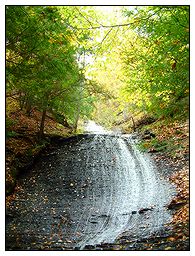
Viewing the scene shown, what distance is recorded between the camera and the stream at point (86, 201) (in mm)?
6109

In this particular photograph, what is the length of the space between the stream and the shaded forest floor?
1.06 ft

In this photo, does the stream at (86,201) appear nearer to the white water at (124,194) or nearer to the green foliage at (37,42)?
the white water at (124,194)

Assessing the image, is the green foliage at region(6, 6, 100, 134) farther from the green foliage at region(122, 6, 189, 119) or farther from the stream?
the stream

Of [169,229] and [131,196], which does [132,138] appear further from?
[169,229]

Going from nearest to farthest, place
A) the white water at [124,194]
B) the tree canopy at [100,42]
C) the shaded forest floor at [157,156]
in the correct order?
the shaded forest floor at [157,156] < the tree canopy at [100,42] < the white water at [124,194]

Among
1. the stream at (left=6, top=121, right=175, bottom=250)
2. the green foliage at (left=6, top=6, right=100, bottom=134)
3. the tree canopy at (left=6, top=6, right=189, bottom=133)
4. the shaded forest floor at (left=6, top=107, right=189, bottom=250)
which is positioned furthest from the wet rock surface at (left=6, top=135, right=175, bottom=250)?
the green foliage at (left=6, top=6, right=100, bottom=134)

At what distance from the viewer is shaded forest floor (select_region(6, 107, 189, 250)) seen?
526 cm

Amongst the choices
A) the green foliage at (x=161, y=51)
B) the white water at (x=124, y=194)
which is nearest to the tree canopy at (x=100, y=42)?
the green foliage at (x=161, y=51)

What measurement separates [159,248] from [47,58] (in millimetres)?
6328

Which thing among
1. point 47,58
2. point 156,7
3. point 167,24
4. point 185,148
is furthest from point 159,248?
point 185,148

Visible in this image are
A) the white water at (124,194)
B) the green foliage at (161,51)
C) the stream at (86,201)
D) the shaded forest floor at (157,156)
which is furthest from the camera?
the white water at (124,194)

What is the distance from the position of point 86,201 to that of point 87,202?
0.28ft

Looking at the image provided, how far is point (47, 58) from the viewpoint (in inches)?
347

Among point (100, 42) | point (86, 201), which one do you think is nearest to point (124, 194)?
point (86, 201)
